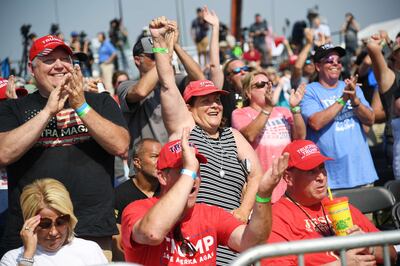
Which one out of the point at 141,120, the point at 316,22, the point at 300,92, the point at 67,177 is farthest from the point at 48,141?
the point at 316,22

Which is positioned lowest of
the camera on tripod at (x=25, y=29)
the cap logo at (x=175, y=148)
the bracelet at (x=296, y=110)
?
the bracelet at (x=296, y=110)

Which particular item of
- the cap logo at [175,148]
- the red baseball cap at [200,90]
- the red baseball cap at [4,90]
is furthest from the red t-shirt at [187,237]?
the red baseball cap at [4,90]

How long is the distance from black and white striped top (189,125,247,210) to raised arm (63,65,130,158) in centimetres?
68

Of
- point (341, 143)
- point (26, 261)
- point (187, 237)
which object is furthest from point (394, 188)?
point (26, 261)

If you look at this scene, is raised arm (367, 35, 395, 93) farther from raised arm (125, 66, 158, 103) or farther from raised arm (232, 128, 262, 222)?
raised arm (232, 128, 262, 222)

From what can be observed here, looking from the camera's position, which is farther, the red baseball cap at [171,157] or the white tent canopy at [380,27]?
the white tent canopy at [380,27]

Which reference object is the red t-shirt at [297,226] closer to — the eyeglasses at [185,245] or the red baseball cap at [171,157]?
the eyeglasses at [185,245]

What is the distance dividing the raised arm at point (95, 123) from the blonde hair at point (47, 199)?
0.39 m

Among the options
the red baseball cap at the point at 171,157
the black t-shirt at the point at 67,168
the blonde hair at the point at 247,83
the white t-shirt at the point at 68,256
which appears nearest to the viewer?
the red baseball cap at the point at 171,157

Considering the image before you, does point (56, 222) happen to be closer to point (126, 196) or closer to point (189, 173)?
point (189, 173)

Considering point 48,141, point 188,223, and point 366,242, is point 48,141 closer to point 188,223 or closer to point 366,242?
point 188,223

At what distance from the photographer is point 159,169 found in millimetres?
4012

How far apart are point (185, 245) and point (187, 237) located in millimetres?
48

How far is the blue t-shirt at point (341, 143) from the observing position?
22.1 ft
